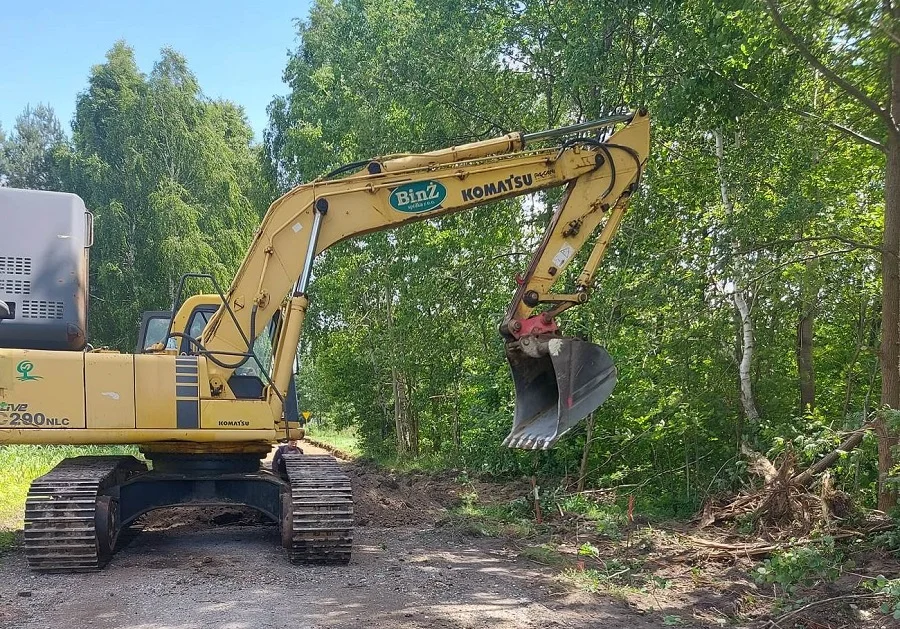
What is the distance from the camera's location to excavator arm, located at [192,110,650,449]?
6953mm

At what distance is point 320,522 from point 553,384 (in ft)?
7.72

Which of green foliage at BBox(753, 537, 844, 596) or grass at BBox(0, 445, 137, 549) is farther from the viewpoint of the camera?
grass at BBox(0, 445, 137, 549)

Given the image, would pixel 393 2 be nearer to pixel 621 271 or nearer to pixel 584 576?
pixel 621 271

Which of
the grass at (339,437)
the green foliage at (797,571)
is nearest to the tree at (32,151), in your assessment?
the grass at (339,437)

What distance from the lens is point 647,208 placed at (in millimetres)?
11172

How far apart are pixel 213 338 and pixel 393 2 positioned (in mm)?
11469

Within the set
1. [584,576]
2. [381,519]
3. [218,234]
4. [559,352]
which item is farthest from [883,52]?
[218,234]

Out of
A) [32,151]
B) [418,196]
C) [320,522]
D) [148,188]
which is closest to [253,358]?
[320,522]

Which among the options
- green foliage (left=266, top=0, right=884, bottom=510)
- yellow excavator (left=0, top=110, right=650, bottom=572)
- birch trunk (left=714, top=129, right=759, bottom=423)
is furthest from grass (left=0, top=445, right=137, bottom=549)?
birch trunk (left=714, top=129, right=759, bottom=423)

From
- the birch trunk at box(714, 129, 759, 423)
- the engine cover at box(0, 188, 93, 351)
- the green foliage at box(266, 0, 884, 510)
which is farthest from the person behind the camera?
the birch trunk at box(714, 129, 759, 423)

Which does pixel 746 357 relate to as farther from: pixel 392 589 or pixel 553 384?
pixel 392 589

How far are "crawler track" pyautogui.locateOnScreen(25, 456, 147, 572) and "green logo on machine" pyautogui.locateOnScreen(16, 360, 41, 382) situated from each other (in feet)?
2.64

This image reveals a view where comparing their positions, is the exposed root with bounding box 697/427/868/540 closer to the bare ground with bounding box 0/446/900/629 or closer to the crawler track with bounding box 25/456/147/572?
the bare ground with bounding box 0/446/900/629

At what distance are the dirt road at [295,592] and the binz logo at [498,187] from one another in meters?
3.27
